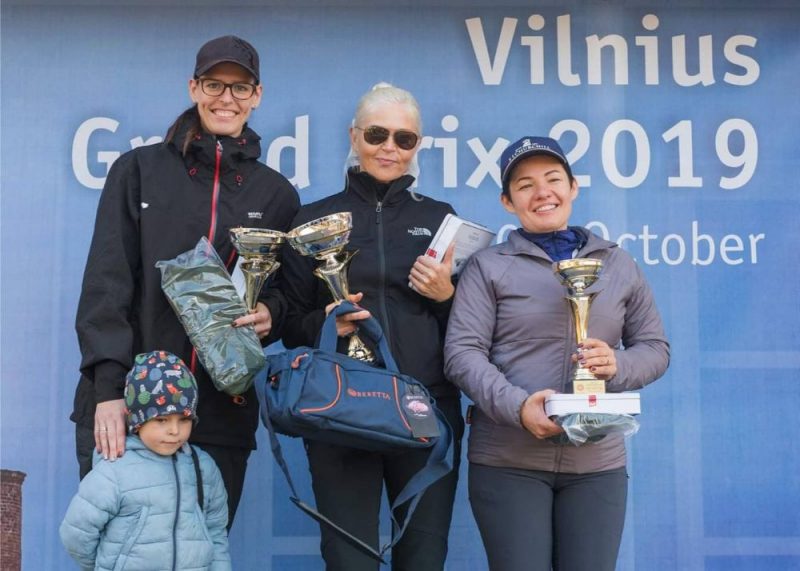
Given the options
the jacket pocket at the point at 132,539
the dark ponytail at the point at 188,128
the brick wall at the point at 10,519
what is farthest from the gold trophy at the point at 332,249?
the brick wall at the point at 10,519

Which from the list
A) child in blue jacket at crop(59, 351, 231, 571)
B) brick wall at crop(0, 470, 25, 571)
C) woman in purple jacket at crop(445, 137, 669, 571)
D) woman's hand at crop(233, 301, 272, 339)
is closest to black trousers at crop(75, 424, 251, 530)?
child in blue jacket at crop(59, 351, 231, 571)

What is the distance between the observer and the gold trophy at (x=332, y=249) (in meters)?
2.93

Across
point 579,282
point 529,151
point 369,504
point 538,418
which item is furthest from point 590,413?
point 529,151

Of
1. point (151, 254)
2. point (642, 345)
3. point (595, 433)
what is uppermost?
point (151, 254)

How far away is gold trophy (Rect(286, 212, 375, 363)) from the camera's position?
2.93 metres

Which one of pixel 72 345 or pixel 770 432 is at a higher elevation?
pixel 72 345

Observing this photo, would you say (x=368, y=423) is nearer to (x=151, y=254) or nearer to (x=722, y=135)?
(x=151, y=254)

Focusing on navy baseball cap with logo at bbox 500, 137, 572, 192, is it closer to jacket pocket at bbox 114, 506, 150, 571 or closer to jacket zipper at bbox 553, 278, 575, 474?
jacket zipper at bbox 553, 278, 575, 474

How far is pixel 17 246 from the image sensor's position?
413cm

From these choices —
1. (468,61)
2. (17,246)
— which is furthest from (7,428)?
(468,61)

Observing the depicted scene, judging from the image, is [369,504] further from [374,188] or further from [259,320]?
[374,188]

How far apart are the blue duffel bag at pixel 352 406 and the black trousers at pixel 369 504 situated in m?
0.05

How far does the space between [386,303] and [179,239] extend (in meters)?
0.60

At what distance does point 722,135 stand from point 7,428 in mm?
2898
